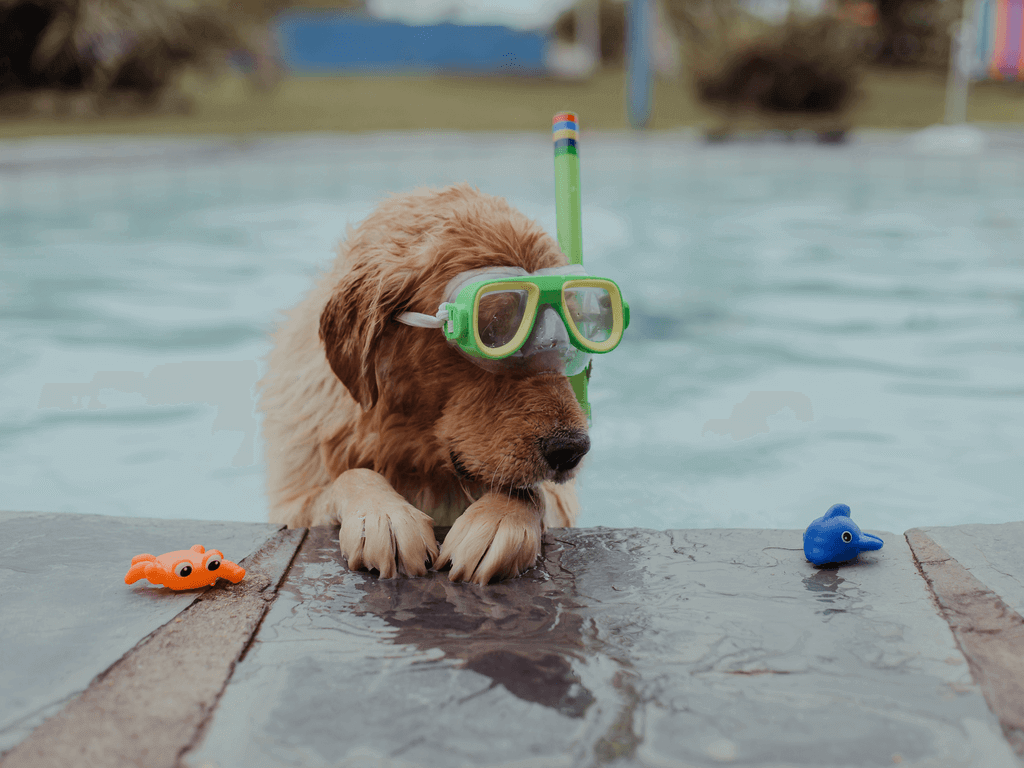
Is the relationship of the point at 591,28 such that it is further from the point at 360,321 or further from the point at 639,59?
the point at 360,321

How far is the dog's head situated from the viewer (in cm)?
236

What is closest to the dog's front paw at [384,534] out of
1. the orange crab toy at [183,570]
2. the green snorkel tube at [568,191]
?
the orange crab toy at [183,570]

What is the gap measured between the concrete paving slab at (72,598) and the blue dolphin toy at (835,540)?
1476 mm

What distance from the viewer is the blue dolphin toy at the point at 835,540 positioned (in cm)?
236

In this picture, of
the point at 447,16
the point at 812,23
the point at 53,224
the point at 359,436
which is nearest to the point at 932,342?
the point at 359,436

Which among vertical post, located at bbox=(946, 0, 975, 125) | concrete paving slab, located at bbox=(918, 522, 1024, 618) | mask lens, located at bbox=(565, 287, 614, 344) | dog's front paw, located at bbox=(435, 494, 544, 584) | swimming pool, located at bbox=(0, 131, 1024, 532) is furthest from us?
vertical post, located at bbox=(946, 0, 975, 125)

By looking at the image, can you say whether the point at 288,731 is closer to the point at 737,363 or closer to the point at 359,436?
the point at 359,436

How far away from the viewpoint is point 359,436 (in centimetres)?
275

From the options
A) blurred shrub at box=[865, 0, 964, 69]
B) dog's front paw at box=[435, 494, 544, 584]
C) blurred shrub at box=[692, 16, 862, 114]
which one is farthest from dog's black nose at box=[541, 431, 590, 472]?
blurred shrub at box=[865, 0, 964, 69]

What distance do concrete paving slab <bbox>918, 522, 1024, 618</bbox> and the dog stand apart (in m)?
1.00

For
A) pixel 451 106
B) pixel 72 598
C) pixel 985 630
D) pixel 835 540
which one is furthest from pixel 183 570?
pixel 451 106

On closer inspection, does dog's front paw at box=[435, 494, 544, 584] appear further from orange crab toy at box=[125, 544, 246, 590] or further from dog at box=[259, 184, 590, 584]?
orange crab toy at box=[125, 544, 246, 590]

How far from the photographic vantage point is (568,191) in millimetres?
2770

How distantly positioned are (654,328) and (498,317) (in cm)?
538
